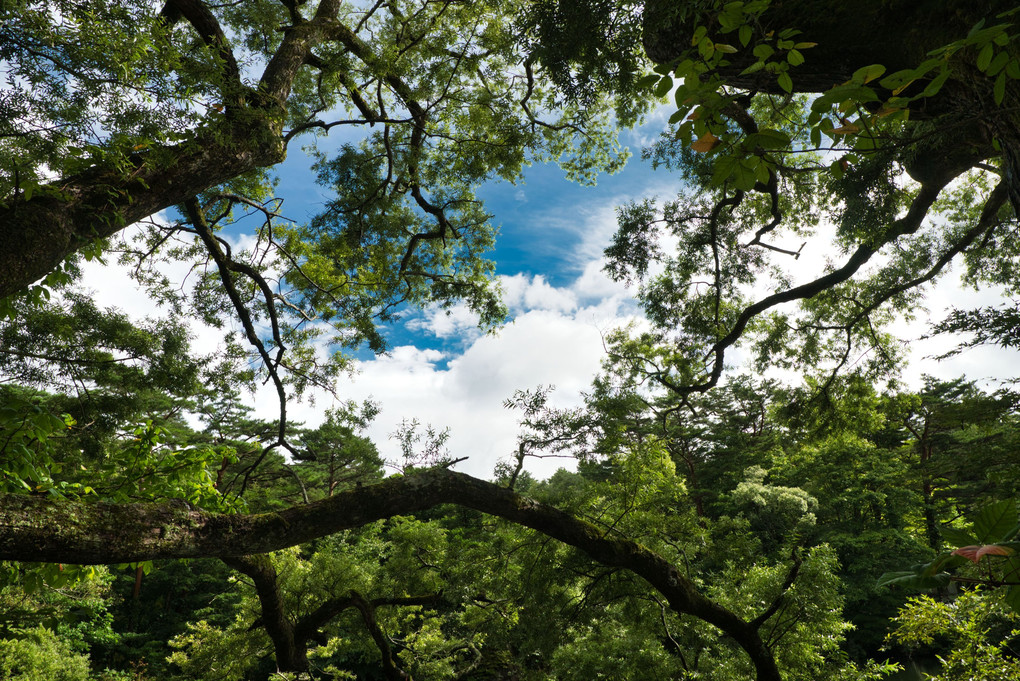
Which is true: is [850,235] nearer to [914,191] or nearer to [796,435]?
[914,191]

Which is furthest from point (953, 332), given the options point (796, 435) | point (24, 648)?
point (24, 648)

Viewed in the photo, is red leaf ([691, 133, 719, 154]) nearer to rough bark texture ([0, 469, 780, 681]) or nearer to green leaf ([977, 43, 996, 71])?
green leaf ([977, 43, 996, 71])

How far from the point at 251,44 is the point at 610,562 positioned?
6835 mm

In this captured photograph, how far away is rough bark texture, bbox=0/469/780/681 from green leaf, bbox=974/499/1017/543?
8.64 ft

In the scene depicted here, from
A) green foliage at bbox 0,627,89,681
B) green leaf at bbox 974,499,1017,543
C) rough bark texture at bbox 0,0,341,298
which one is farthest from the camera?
green foliage at bbox 0,627,89,681

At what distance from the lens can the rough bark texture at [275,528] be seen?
192 cm

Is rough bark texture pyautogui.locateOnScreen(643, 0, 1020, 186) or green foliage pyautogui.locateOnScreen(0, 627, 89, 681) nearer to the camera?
rough bark texture pyautogui.locateOnScreen(643, 0, 1020, 186)

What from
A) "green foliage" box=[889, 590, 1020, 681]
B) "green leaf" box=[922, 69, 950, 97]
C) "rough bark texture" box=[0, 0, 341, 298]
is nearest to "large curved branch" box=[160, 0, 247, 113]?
"rough bark texture" box=[0, 0, 341, 298]

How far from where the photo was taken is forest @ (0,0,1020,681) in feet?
6.74

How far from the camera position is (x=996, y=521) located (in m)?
0.97

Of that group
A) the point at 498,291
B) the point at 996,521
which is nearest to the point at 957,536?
the point at 996,521

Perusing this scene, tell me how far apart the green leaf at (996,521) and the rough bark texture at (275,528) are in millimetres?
2634

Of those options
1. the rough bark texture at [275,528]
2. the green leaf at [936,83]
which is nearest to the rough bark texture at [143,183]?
the rough bark texture at [275,528]

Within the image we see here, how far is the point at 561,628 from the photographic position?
543 cm
